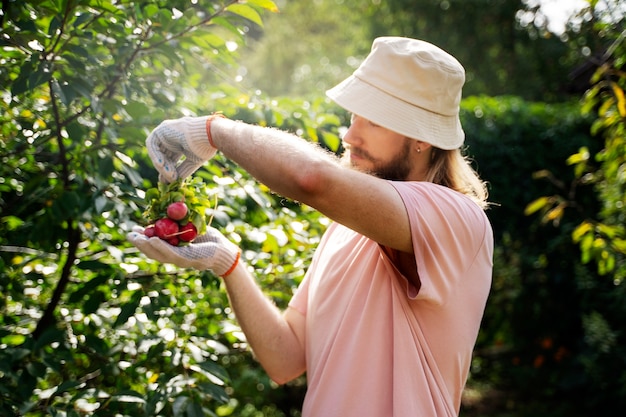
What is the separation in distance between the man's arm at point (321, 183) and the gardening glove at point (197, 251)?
25cm

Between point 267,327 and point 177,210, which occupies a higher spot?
point 177,210

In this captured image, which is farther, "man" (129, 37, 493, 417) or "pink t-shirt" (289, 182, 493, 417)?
Answer: "pink t-shirt" (289, 182, 493, 417)

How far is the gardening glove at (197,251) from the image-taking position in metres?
1.44

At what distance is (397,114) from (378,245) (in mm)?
331

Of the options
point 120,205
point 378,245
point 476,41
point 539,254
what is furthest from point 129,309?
point 476,41

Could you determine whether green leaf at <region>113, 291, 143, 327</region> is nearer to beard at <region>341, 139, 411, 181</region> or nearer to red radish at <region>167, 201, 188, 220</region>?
red radish at <region>167, 201, 188, 220</region>

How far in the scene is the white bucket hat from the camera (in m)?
1.65

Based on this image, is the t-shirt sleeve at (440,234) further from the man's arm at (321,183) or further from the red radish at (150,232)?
the red radish at (150,232)

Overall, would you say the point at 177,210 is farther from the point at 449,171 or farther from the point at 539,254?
the point at 539,254

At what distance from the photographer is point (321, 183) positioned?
4.27 ft

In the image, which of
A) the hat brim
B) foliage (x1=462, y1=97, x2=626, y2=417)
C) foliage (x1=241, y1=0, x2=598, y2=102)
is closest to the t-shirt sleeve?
the hat brim

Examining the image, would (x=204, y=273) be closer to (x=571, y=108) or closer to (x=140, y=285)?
(x=140, y=285)

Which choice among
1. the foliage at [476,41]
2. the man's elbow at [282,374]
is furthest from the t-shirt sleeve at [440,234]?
the foliage at [476,41]

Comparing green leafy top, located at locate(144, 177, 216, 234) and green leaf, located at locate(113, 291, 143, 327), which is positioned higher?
green leafy top, located at locate(144, 177, 216, 234)
